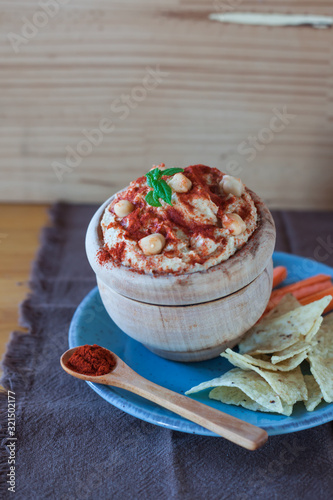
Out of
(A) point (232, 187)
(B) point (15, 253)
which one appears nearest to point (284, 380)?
(A) point (232, 187)

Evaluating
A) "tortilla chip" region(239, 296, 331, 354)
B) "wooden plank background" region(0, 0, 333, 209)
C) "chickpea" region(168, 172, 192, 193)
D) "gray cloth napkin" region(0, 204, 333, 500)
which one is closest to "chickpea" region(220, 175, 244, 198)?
"chickpea" region(168, 172, 192, 193)

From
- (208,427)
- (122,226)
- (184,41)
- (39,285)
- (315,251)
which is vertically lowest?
(39,285)

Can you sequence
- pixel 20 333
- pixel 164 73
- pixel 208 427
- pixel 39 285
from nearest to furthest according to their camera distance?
pixel 208 427, pixel 20 333, pixel 39 285, pixel 164 73

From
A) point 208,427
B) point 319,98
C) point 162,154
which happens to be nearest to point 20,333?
point 208,427

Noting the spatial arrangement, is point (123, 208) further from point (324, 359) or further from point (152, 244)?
point (324, 359)

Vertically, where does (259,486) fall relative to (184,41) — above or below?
below

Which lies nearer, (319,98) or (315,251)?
(315,251)

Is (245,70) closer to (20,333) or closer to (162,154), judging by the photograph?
(162,154)

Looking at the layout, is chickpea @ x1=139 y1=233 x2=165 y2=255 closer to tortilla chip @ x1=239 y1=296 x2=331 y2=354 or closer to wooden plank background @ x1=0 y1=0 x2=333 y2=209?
tortilla chip @ x1=239 y1=296 x2=331 y2=354
